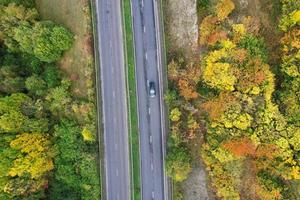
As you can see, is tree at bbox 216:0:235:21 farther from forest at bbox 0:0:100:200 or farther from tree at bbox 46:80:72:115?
tree at bbox 46:80:72:115

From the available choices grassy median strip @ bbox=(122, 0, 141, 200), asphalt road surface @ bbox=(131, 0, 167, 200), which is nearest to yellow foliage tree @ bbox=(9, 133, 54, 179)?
grassy median strip @ bbox=(122, 0, 141, 200)

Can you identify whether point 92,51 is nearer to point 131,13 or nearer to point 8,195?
point 131,13

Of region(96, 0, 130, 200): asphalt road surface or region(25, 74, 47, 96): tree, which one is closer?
region(25, 74, 47, 96): tree

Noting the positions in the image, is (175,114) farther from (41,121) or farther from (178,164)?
(41,121)

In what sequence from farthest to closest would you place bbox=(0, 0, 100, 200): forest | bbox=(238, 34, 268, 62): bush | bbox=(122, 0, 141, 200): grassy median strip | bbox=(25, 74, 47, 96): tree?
bbox=(122, 0, 141, 200): grassy median strip
bbox=(25, 74, 47, 96): tree
bbox=(0, 0, 100, 200): forest
bbox=(238, 34, 268, 62): bush

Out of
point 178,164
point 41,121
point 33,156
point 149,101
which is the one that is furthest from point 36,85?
point 178,164
